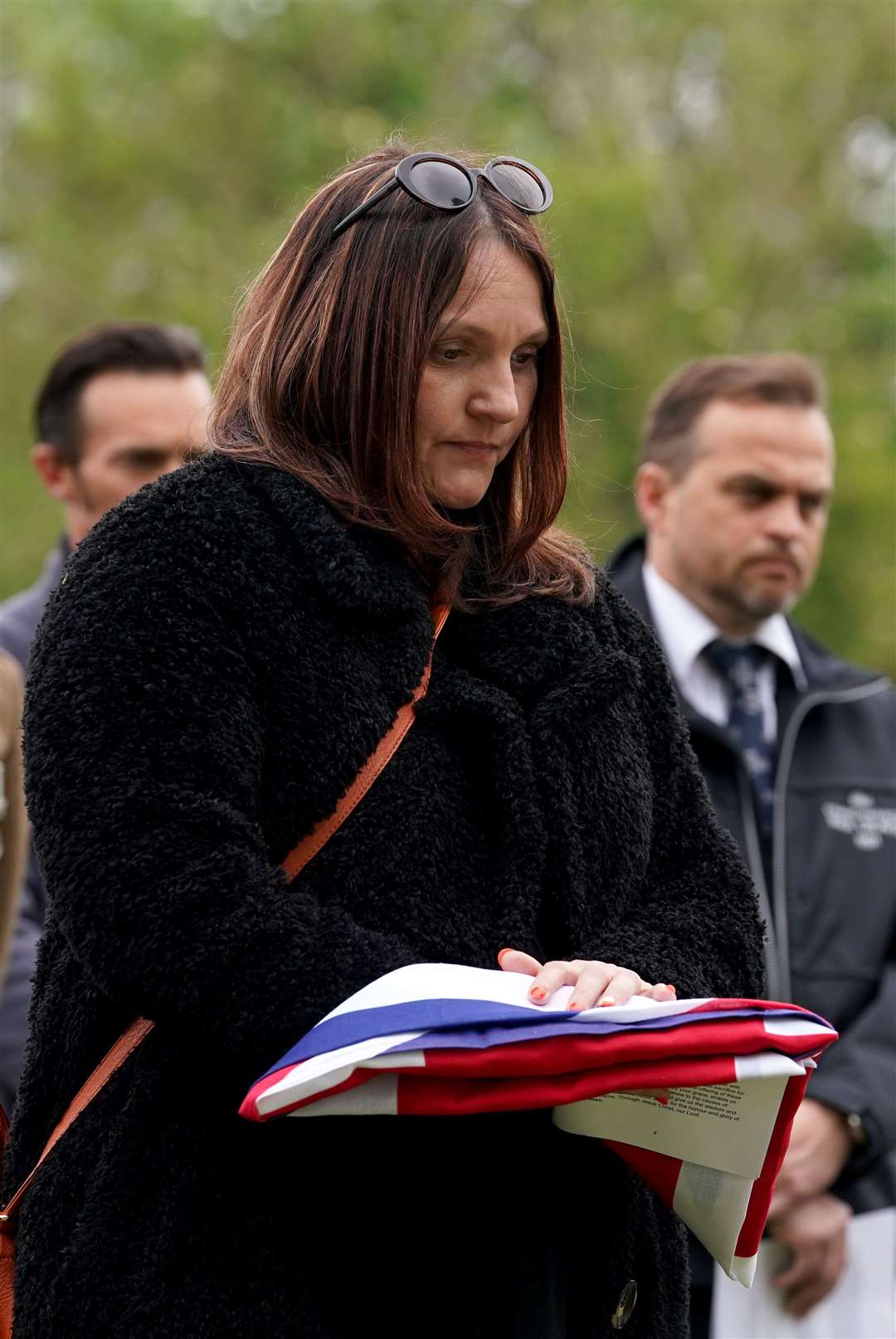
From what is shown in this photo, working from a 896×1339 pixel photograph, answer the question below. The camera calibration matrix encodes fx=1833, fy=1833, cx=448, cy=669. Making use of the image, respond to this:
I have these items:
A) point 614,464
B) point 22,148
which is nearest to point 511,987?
point 614,464

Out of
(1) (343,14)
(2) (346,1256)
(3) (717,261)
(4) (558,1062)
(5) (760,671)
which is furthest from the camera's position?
(1) (343,14)

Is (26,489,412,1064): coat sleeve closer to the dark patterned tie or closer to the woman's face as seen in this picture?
the woman's face

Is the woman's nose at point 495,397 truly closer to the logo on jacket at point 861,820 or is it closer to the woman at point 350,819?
the woman at point 350,819

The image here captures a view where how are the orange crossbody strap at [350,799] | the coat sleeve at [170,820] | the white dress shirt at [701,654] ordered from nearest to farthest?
the coat sleeve at [170,820]
the orange crossbody strap at [350,799]
the white dress shirt at [701,654]

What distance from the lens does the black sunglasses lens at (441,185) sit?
207 cm

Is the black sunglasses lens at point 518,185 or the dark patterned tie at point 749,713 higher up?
the black sunglasses lens at point 518,185

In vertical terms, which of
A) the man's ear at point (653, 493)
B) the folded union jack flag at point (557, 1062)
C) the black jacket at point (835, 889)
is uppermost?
the man's ear at point (653, 493)

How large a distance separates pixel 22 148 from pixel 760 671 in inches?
539

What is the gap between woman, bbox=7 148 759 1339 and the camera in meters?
1.83

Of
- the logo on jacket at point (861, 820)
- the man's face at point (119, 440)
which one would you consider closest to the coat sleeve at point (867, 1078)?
the logo on jacket at point (861, 820)

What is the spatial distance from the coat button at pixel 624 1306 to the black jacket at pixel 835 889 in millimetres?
1707

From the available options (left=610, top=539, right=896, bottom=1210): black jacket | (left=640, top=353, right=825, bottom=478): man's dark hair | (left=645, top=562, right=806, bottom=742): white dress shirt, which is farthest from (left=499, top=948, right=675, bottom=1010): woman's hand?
(left=640, top=353, right=825, bottom=478): man's dark hair

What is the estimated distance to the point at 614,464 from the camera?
13977 millimetres

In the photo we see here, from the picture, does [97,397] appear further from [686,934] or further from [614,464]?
[614,464]
